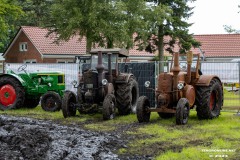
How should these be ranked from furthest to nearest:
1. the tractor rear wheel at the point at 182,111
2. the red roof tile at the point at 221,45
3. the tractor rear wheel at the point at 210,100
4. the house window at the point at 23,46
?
the red roof tile at the point at 221,45 → the house window at the point at 23,46 → the tractor rear wheel at the point at 210,100 → the tractor rear wheel at the point at 182,111

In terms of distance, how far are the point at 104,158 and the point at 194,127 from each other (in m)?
4.31

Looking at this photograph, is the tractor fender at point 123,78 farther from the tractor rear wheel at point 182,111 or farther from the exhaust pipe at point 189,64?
the tractor rear wheel at point 182,111

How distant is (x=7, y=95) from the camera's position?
16.3m

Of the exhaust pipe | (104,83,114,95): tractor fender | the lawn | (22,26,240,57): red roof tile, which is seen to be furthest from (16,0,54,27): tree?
the exhaust pipe

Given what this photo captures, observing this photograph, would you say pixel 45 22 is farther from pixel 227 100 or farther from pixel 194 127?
pixel 194 127

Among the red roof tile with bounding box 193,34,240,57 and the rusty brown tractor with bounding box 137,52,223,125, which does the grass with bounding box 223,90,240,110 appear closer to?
the rusty brown tractor with bounding box 137,52,223,125

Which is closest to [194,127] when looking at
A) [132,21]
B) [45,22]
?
[132,21]

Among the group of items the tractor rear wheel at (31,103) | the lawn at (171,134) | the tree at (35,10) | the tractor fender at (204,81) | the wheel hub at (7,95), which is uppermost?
the tree at (35,10)

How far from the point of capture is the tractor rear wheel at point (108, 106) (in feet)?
42.7

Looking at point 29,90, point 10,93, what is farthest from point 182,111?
point 10,93

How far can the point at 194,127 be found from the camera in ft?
38.0

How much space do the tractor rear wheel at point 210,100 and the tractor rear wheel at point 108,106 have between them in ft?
7.91

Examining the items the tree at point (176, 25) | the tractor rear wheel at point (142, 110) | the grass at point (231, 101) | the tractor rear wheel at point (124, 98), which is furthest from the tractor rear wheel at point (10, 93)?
the tree at point (176, 25)

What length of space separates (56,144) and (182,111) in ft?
13.7
